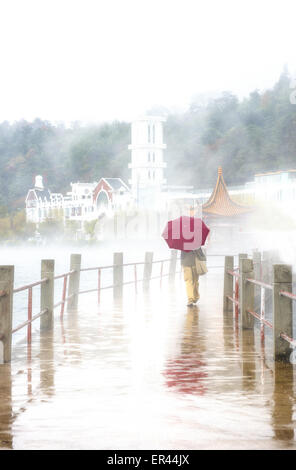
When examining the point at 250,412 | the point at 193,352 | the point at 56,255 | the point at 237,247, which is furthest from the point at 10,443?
the point at 56,255

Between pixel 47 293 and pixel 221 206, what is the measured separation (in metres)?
40.6

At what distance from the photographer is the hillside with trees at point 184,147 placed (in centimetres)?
8794

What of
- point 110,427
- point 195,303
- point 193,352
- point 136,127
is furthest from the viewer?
point 136,127

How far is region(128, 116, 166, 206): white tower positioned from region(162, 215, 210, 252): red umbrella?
69.1m

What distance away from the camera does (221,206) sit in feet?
168

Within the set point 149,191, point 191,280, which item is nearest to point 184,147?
point 149,191

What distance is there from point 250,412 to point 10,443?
206 cm

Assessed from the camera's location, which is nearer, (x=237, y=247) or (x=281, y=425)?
(x=281, y=425)

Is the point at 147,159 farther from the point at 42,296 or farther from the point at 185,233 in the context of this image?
the point at 42,296

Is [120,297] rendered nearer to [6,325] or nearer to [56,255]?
[6,325]

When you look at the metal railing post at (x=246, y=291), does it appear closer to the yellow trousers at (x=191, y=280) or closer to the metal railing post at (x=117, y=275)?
the yellow trousers at (x=191, y=280)

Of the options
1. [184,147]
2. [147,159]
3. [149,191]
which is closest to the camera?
[149,191]

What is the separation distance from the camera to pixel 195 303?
1638cm
